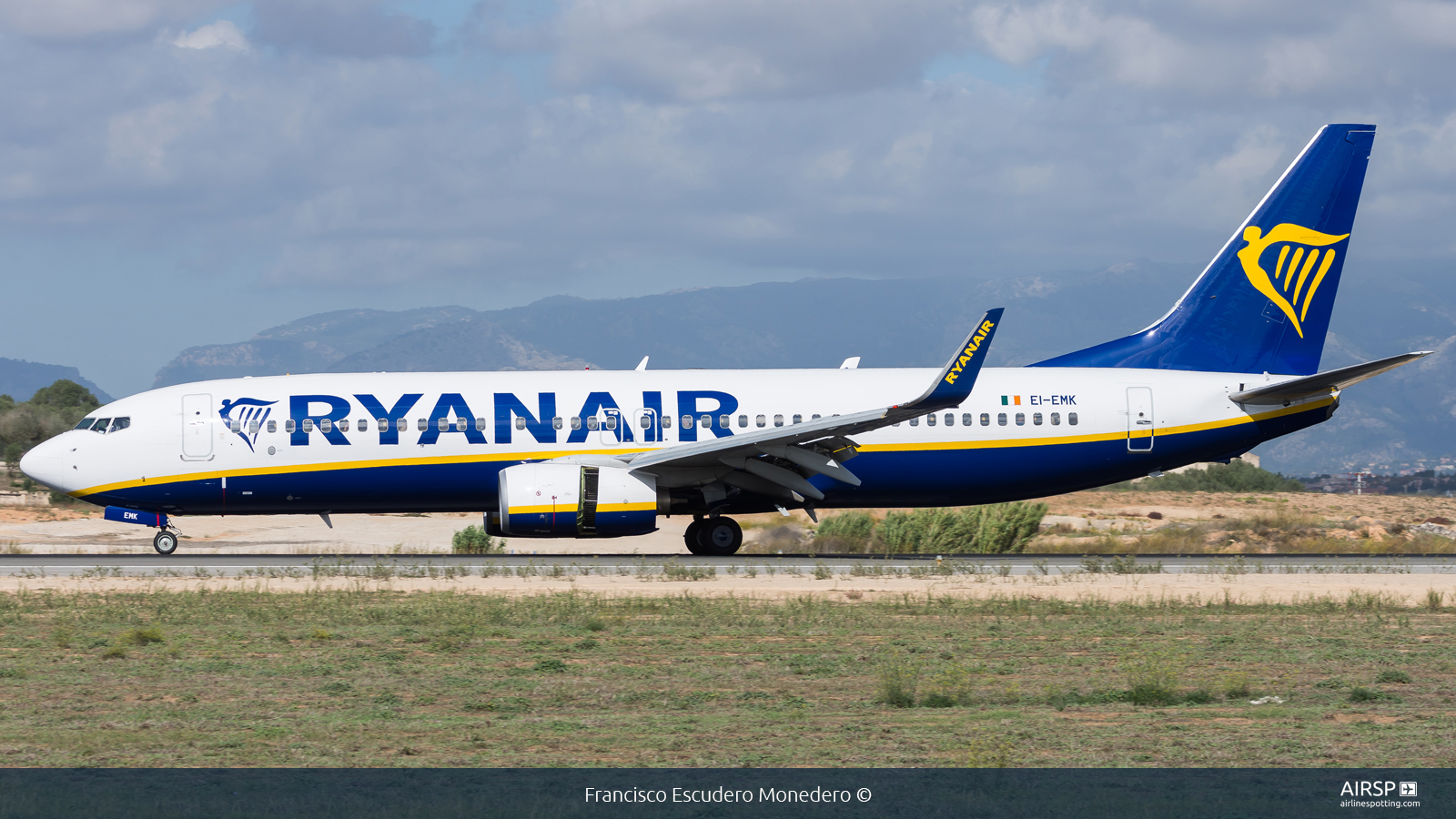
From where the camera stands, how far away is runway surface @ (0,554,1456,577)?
72.9ft

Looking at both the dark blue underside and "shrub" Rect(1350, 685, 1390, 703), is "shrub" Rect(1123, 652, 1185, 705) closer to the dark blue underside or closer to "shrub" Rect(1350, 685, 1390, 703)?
"shrub" Rect(1350, 685, 1390, 703)

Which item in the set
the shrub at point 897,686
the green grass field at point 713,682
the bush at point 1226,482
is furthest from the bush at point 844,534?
the bush at point 1226,482

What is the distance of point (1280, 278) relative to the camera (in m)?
27.6

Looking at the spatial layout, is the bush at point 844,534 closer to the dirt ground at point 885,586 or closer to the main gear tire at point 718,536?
the main gear tire at point 718,536

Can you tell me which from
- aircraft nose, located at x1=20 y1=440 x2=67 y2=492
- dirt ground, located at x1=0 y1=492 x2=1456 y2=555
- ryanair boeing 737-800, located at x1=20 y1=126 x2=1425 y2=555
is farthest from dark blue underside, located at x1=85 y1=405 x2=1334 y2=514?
dirt ground, located at x1=0 y1=492 x2=1456 y2=555

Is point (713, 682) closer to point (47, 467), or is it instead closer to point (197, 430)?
point (197, 430)

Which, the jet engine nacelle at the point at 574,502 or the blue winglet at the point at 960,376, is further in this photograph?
the jet engine nacelle at the point at 574,502

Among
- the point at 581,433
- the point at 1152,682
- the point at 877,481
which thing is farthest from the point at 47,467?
the point at 1152,682

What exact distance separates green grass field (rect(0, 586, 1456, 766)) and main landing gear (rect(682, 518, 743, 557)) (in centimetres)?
710

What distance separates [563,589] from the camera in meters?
19.6

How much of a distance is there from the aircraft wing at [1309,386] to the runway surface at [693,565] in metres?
2.99

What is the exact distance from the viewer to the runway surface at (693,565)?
2222 centimetres
